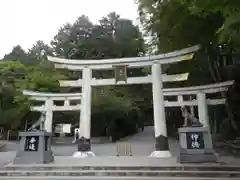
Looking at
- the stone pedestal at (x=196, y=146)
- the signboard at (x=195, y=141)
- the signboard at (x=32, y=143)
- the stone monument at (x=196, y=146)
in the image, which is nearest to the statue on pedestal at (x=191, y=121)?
the stone monument at (x=196, y=146)

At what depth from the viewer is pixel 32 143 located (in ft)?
32.5

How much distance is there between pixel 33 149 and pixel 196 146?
6.02 m

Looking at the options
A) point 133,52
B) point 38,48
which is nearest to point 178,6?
point 133,52

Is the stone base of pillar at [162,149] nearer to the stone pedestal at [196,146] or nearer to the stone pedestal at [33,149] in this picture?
the stone pedestal at [196,146]

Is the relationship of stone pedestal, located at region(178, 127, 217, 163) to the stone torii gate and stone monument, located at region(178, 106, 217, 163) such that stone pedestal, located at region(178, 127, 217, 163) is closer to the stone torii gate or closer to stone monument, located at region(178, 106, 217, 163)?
stone monument, located at region(178, 106, 217, 163)

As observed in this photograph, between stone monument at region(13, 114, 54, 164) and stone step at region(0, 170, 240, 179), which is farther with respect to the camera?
stone monument at region(13, 114, 54, 164)

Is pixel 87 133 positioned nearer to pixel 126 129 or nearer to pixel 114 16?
pixel 126 129

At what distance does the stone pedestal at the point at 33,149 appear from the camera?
9625 millimetres

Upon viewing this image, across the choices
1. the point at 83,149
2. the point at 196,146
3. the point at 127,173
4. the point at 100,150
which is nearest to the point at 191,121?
the point at 196,146

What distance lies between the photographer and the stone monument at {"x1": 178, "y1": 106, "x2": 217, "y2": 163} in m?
8.84

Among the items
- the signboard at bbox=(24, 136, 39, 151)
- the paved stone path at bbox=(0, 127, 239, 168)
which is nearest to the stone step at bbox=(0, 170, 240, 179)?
the signboard at bbox=(24, 136, 39, 151)

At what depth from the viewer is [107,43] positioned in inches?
1153

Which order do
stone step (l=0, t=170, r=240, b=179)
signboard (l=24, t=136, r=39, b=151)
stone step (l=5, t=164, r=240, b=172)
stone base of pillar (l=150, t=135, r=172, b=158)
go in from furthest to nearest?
stone base of pillar (l=150, t=135, r=172, b=158), signboard (l=24, t=136, r=39, b=151), stone step (l=5, t=164, r=240, b=172), stone step (l=0, t=170, r=240, b=179)

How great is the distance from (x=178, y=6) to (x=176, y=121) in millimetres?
17192
